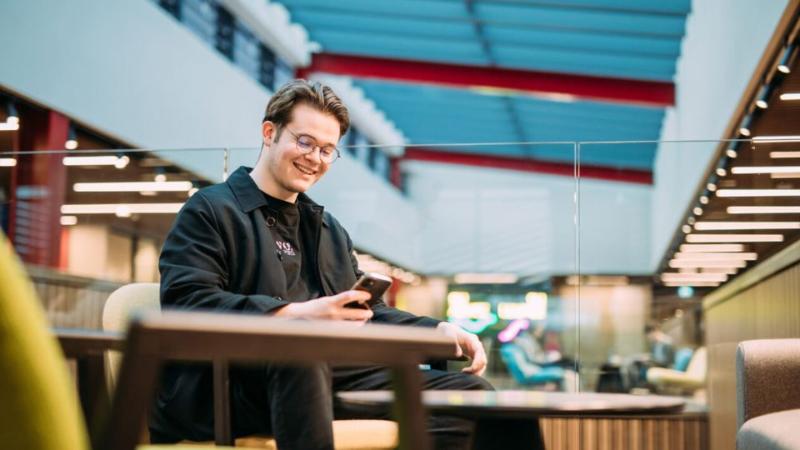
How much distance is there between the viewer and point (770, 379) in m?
2.56

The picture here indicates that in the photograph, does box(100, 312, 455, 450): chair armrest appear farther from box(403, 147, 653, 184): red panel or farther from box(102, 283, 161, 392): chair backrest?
box(403, 147, 653, 184): red panel

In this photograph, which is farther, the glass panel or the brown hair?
the glass panel

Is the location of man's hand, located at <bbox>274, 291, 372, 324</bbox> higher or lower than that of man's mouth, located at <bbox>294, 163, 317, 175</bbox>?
lower

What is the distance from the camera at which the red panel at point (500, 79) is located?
1114 cm

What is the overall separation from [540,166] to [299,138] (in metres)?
2.57

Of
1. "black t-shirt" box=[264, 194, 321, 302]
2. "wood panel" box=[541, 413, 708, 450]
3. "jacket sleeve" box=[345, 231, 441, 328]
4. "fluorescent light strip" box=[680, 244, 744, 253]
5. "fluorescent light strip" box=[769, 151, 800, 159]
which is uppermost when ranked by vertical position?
"fluorescent light strip" box=[769, 151, 800, 159]

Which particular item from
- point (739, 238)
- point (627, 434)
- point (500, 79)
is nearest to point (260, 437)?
point (627, 434)

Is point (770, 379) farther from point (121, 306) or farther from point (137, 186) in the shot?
point (137, 186)

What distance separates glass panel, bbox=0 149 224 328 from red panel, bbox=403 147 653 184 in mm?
944

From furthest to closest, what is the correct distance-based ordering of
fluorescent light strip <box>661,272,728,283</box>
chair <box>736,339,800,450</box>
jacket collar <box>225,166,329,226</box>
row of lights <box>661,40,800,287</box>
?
1. fluorescent light strip <box>661,272,728,283</box>
2. row of lights <box>661,40,800,287</box>
3. chair <box>736,339,800,450</box>
4. jacket collar <box>225,166,329,226</box>

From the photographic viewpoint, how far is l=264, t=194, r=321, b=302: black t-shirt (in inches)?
90.0

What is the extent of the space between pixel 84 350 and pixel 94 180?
372cm

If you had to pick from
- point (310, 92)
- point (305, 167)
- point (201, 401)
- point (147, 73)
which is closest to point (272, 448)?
point (201, 401)

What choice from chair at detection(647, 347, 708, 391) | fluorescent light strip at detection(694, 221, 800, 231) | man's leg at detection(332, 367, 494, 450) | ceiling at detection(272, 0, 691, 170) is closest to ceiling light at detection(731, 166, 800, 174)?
fluorescent light strip at detection(694, 221, 800, 231)
